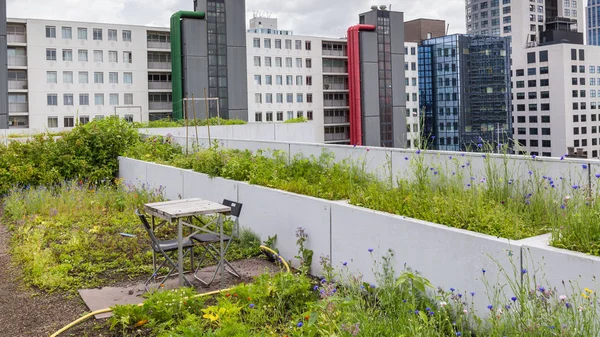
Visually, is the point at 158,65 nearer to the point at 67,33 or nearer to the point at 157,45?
the point at 157,45

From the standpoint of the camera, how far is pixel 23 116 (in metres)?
59.8

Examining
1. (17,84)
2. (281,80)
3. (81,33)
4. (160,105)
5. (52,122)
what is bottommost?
(52,122)

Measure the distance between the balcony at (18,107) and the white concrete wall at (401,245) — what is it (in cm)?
5345

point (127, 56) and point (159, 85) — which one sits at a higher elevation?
point (127, 56)

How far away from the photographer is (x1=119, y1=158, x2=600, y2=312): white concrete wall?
519cm

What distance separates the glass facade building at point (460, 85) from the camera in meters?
103

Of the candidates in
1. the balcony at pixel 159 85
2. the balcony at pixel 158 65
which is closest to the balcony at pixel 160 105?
the balcony at pixel 159 85

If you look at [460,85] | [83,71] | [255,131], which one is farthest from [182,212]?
[460,85]

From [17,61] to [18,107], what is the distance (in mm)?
4547

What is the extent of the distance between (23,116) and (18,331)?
5880 cm

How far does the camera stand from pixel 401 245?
22.1 ft

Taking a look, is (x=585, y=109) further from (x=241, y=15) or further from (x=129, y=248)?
(x=129, y=248)

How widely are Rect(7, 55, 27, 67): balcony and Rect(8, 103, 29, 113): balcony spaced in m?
3.79

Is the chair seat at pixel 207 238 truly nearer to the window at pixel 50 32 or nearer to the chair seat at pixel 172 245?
the chair seat at pixel 172 245
